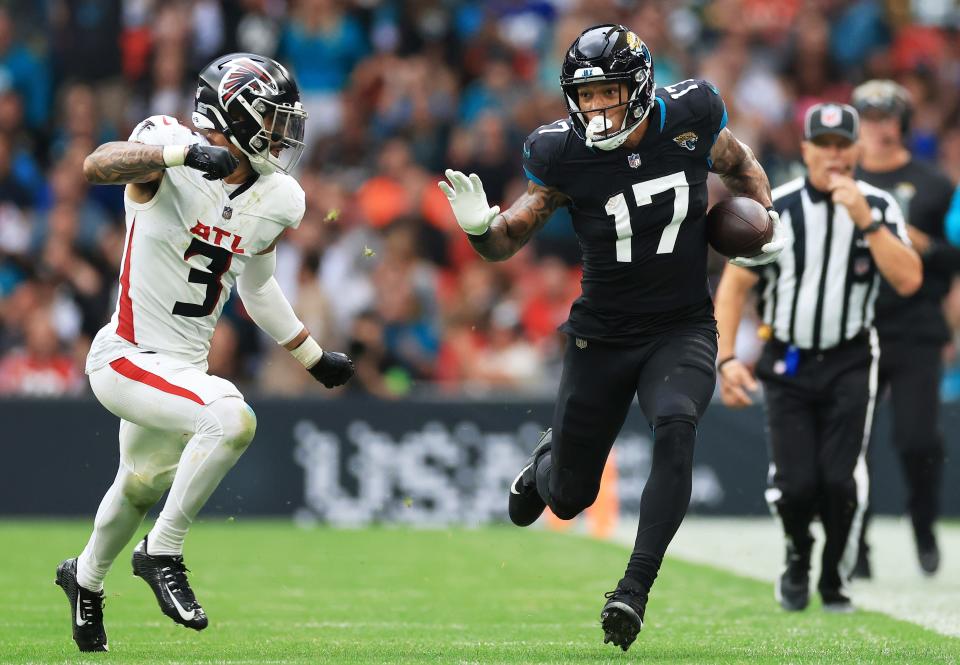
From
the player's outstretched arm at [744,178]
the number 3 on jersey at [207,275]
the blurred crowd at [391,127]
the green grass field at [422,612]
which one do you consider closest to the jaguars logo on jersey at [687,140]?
the player's outstretched arm at [744,178]

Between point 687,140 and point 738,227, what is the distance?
0.37m

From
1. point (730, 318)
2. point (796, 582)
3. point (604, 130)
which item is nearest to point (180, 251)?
point (604, 130)

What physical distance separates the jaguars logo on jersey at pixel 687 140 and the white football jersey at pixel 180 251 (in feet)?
4.77

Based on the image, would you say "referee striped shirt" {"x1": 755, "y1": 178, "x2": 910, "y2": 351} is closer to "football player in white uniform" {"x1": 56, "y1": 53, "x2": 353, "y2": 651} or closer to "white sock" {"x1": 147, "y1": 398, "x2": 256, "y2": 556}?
"football player in white uniform" {"x1": 56, "y1": 53, "x2": 353, "y2": 651}

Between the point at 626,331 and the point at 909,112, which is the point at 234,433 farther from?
the point at 909,112

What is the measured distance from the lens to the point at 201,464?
5.61 m

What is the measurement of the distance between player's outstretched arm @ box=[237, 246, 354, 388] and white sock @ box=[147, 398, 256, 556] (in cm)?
67

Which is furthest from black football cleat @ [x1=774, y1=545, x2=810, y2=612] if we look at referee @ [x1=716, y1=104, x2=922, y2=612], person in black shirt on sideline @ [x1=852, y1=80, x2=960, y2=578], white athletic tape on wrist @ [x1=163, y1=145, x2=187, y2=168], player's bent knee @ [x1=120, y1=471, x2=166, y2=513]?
white athletic tape on wrist @ [x1=163, y1=145, x2=187, y2=168]

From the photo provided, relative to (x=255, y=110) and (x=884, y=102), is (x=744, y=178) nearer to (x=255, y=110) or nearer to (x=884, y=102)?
(x=255, y=110)

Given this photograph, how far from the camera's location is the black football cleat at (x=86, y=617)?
575 centimetres

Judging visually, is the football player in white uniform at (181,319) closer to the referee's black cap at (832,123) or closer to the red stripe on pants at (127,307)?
the red stripe on pants at (127,307)

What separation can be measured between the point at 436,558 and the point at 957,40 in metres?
8.86

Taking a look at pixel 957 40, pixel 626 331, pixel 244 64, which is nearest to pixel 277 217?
pixel 244 64

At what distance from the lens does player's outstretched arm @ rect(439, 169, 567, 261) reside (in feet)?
18.5
